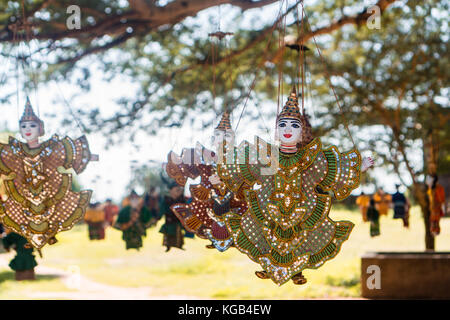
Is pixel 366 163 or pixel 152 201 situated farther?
pixel 152 201

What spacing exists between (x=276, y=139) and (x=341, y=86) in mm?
5270

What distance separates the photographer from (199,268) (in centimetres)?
1228

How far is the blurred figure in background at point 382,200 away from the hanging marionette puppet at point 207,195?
2.67 metres

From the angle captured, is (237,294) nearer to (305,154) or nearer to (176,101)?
(176,101)

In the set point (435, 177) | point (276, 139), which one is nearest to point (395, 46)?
point (435, 177)

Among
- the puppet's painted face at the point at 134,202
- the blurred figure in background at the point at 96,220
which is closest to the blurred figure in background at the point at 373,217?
the puppet's painted face at the point at 134,202

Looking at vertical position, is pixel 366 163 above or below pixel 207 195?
above

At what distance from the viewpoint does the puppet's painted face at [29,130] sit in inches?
152

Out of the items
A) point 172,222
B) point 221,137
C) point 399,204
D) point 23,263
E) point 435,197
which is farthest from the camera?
point 399,204

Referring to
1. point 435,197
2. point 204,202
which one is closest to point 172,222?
point 204,202

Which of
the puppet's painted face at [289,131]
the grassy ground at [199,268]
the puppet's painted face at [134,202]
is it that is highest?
the puppet's painted face at [289,131]

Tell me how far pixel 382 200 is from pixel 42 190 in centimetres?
390

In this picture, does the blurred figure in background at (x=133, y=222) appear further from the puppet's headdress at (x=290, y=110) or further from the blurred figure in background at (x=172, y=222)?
the puppet's headdress at (x=290, y=110)

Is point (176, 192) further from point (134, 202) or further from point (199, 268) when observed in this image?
point (199, 268)
